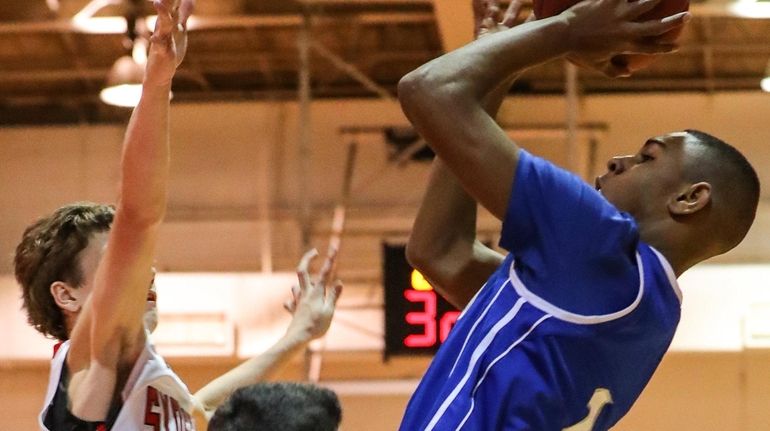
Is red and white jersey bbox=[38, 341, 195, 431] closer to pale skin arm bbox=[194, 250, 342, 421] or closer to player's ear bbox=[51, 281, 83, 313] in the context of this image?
player's ear bbox=[51, 281, 83, 313]

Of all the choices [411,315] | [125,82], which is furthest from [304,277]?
[125,82]

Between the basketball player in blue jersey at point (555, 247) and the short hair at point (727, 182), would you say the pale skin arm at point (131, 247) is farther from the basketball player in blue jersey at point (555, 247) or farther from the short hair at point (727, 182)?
the short hair at point (727, 182)

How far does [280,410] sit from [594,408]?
62 centimetres

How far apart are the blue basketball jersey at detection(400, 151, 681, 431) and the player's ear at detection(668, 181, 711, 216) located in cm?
11

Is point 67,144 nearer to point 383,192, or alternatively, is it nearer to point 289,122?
point 289,122

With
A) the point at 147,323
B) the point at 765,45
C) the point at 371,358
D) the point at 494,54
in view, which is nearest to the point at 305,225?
the point at 371,358

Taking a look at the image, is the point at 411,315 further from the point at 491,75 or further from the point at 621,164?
the point at 491,75

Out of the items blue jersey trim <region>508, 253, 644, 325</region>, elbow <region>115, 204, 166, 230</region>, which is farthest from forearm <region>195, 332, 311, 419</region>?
blue jersey trim <region>508, 253, 644, 325</region>

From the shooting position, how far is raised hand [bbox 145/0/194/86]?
80.4 inches

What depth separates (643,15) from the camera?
1.96 metres

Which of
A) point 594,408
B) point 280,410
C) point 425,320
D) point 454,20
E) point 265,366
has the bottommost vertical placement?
point 425,320

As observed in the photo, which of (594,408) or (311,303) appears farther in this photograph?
(311,303)

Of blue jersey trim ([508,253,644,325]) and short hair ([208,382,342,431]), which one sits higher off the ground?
short hair ([208,382,342,431])

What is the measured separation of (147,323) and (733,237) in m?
1.09
